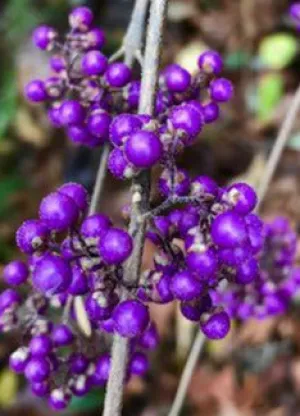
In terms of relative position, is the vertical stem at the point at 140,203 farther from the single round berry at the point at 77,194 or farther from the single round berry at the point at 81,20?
the single round berry at the point at 81,20

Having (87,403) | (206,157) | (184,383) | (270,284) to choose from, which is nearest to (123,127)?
(184,383)

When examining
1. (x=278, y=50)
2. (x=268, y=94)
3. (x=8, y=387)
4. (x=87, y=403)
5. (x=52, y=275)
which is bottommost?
(x=87, y=403)

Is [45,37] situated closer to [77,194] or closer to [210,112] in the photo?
[210,112]

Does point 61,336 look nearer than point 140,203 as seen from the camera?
No

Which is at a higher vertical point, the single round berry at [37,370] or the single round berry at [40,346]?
the single round berry at [40,346]

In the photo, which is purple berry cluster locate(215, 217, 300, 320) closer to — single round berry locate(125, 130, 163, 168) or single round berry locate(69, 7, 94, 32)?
single round berry locate(69, 7, 94, 32)

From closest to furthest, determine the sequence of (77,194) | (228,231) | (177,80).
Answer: (228,231)
(77,194)
(177,80)

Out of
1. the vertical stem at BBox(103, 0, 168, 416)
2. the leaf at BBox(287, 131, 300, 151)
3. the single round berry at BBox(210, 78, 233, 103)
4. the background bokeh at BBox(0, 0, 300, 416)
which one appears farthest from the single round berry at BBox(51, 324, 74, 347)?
the leaf at BBox(287, 131, 300, 151)

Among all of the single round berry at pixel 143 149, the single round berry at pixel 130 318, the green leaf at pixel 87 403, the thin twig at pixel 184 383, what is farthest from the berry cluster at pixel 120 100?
the green leaf at pixel 87 403
